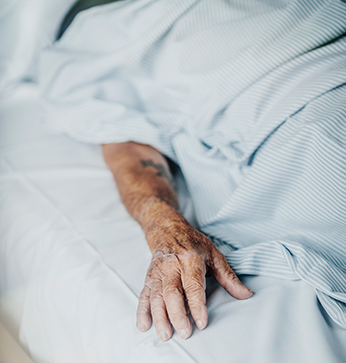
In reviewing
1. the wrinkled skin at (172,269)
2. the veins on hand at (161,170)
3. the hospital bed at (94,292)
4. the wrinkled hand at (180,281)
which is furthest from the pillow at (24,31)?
the wrinkled hand at (180,281)

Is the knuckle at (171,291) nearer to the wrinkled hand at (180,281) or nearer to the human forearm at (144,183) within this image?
the wrinkled hand at (180,281)

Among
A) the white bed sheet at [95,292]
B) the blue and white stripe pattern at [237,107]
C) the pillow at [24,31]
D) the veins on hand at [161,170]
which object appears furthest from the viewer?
the pillow at [24,31]

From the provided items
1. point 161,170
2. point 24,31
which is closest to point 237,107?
point 161,170

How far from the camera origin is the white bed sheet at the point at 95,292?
1.29ft

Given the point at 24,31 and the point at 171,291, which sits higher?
the point at 24,31

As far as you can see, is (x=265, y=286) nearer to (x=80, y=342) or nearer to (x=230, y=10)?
(x=80, y=342)

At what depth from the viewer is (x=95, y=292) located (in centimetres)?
49

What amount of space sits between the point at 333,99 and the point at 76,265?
21.9 inches

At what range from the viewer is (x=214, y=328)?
409 mm

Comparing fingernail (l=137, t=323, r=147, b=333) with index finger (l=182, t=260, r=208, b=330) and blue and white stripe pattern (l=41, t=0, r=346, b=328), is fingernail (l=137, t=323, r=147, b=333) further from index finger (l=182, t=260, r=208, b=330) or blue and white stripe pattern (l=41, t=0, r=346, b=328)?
blue and white stripe pattern (l=41, t=0, r=346, b=328)

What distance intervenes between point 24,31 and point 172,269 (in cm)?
99

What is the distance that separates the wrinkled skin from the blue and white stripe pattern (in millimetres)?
57

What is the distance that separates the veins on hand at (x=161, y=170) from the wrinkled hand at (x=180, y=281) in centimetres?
24

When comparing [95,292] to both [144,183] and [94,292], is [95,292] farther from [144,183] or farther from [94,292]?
[144,183]
